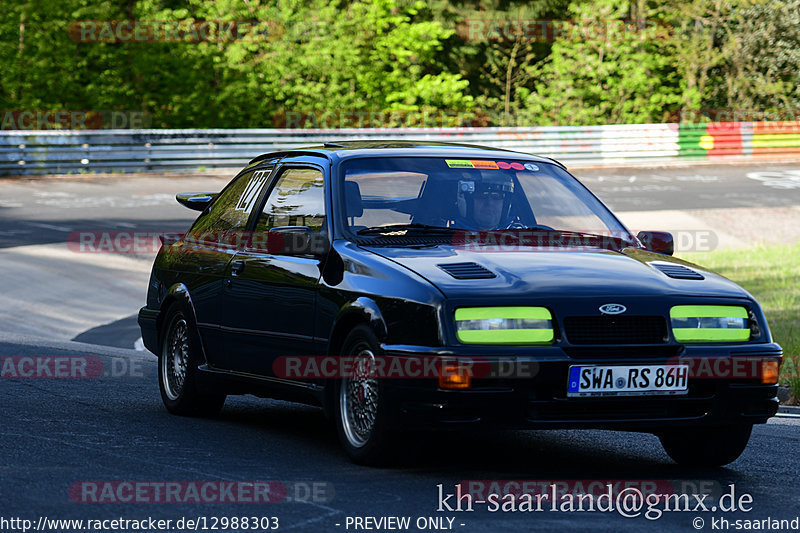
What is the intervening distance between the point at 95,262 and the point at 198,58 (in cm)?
2312

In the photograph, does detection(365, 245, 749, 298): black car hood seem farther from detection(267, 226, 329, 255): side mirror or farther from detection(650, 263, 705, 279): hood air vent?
detection(267, 226, 329, 255): side mirror

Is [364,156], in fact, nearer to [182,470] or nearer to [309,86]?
[182,470]

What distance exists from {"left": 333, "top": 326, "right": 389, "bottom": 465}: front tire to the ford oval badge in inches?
40.9

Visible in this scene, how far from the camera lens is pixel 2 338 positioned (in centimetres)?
1301

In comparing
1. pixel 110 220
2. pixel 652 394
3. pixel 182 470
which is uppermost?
pixel 652 394

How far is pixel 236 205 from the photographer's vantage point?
8.38 meters

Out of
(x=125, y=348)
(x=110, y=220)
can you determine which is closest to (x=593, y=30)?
(x=110, y=220)

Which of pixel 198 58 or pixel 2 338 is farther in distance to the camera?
pixel 198 58

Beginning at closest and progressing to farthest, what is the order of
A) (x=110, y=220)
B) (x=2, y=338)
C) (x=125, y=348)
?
(x=2, y=338), (x=125, y=348), (x=110, y=220)

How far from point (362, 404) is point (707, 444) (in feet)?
5.91
